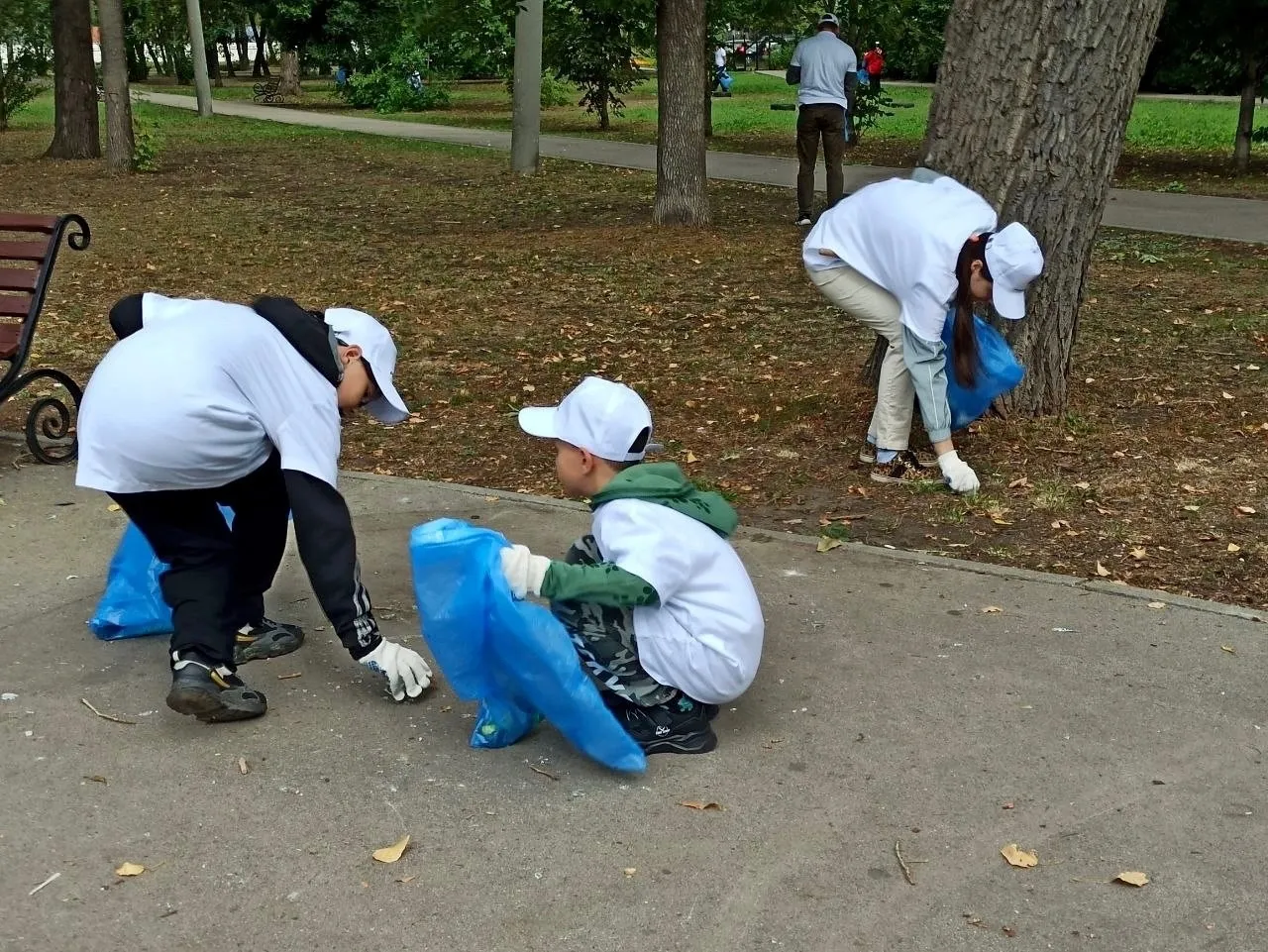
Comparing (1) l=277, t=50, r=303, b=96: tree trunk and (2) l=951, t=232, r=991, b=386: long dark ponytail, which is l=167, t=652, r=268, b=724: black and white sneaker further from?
(1) l=277, t=50, r=303, b=96: tree trunk

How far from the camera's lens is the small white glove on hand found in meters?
3.24

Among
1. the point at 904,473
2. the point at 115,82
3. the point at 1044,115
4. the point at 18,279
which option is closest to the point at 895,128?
the point at 115,82

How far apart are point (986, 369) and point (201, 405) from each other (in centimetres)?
324

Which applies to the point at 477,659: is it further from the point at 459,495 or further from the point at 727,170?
the point at 727,170

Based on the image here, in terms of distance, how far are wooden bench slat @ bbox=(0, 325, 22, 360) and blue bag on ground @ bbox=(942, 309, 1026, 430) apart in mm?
3827

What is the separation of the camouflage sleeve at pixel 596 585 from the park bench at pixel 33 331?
344 cm

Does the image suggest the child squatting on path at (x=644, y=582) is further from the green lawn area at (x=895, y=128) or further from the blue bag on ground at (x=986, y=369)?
the green lawn area at (x=895, y=128)

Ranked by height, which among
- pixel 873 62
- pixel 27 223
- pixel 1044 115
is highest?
pixel 1044 115

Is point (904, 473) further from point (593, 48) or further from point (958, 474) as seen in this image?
point (593, 48)

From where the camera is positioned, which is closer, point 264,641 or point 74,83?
point 264,641

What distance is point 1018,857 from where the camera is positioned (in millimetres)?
3064

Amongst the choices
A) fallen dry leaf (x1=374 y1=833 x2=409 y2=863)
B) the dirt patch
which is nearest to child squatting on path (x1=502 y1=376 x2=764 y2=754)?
fallen dry leaf (x1=374 y1=833 x2=409 y2=863)

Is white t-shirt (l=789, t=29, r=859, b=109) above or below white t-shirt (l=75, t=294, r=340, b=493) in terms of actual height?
above

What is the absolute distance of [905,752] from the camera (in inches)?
140
